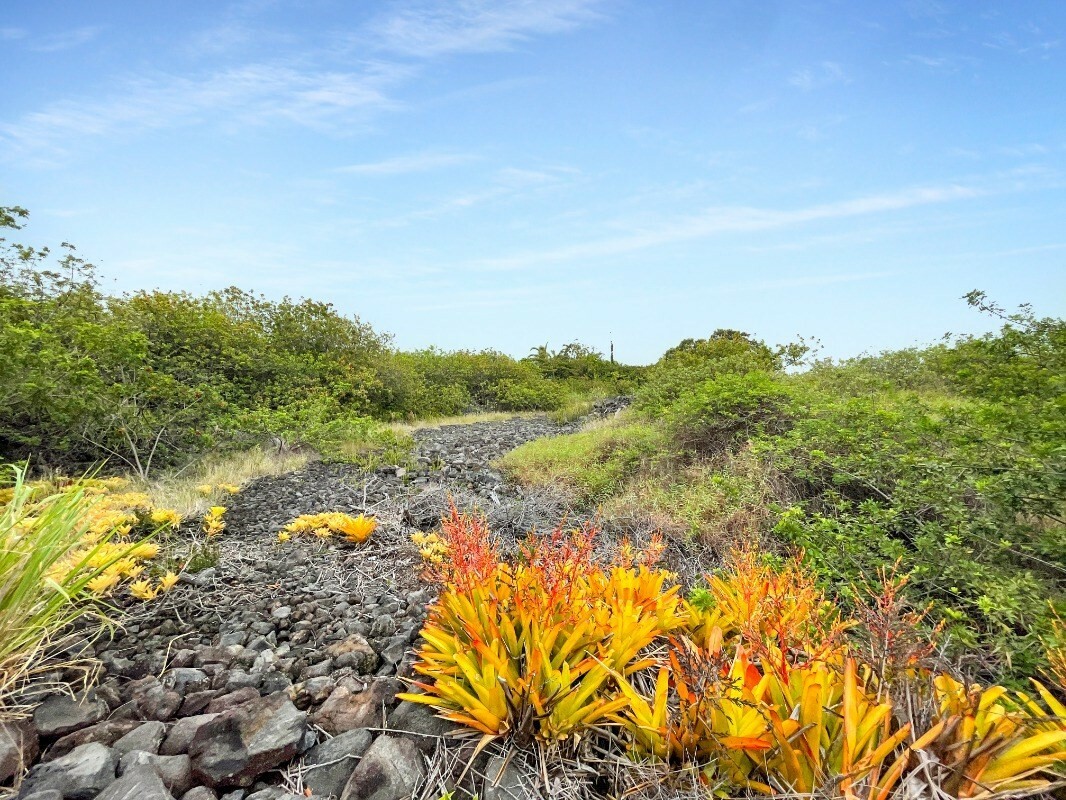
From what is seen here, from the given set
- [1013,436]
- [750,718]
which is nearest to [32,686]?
[750,718]

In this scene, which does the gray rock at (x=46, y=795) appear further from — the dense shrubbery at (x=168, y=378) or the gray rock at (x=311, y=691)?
the dense shrubbery at (x=168, y=378)

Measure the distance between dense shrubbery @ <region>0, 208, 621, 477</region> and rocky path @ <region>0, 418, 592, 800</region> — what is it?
3540 mm

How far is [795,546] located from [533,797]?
230 centimetres

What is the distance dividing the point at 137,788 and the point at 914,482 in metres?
4.17

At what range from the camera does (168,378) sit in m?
6.79

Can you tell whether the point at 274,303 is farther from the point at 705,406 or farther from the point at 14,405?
the point at 705,406

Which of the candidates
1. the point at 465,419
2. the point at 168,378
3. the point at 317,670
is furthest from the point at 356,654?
the point at 465,419

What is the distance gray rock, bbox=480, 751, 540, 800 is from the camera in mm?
1576

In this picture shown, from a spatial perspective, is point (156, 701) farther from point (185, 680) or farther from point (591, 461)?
point (591, 461)

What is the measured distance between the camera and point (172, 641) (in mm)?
2588

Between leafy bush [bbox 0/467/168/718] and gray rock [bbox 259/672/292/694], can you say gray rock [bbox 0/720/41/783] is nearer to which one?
leafy bush [bbox 0/467/168/718]

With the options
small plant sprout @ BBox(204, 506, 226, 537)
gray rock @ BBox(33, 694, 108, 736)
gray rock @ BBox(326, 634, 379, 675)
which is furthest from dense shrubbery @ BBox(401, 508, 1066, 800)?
small plant sprout @ BBox(204, 506, 226, 537)

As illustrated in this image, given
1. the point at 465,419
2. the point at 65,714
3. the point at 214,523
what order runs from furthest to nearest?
1. the point at 465,419
2. the point at 214,523
3. the point at 65,714

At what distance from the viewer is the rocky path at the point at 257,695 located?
1.72 m
